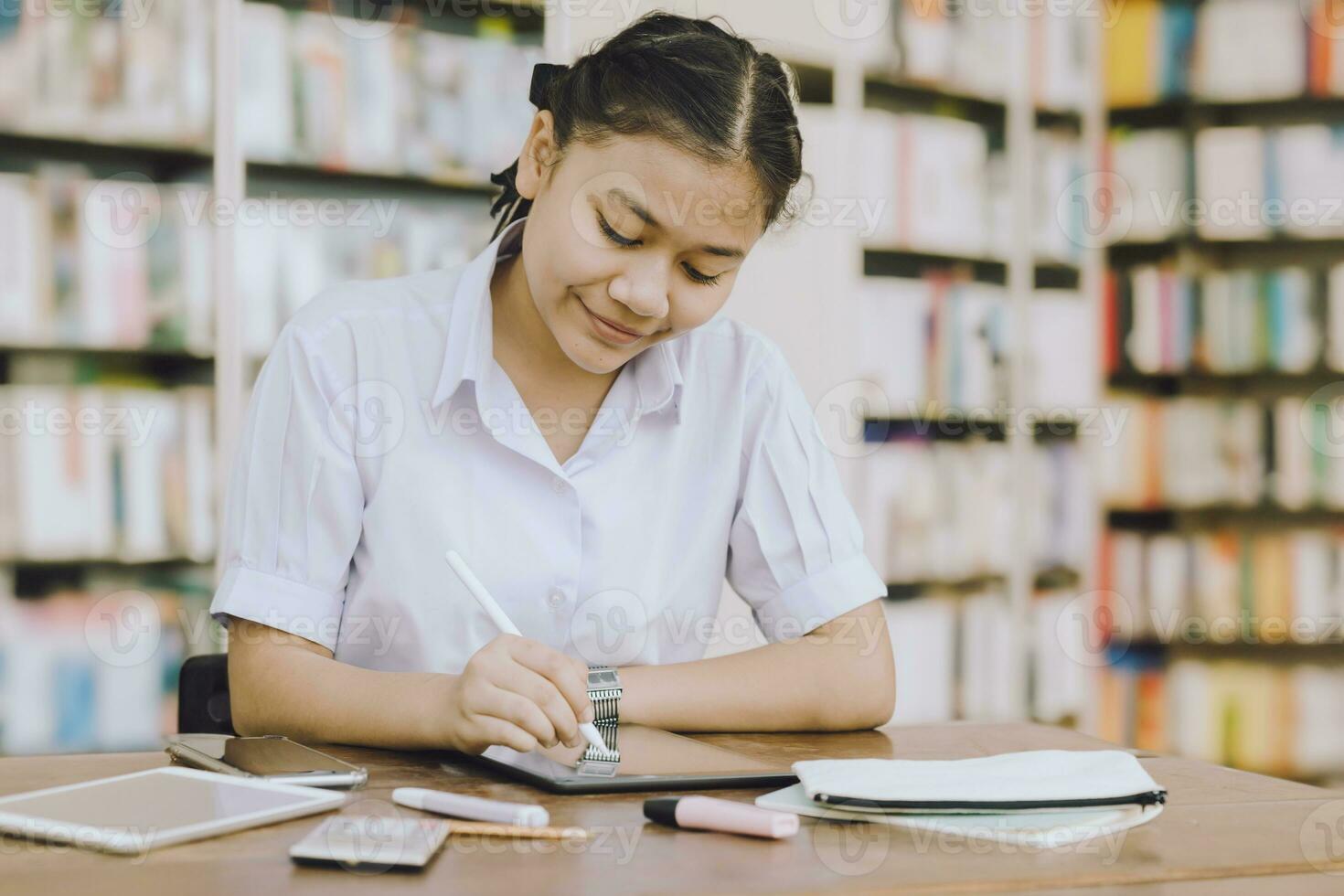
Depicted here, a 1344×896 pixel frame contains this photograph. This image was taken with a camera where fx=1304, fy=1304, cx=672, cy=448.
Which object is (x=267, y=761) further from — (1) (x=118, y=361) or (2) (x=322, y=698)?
(1) (x=118, y=361)

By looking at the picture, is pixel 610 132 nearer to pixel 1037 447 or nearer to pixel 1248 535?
pixel 1037 447

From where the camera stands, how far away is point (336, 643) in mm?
1238

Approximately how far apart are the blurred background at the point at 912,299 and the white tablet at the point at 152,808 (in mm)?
1381

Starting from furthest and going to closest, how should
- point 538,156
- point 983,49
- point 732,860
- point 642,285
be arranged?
point 983,49 → point 538,156 → point 642,285 → point 732,860

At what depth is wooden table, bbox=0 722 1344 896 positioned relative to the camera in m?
0.64

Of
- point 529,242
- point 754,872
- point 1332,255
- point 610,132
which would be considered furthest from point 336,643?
point 1332,255

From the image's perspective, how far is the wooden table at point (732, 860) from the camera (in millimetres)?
641

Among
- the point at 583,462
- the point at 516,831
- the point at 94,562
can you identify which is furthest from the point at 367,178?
the point at 516,831

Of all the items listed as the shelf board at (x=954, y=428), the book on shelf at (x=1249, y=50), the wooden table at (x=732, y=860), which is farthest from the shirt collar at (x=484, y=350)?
the book on shelf at (x=1249, y=50)

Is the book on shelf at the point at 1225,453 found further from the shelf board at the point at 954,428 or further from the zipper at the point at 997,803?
the zipper at the point at 997,803

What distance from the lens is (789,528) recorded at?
133cm

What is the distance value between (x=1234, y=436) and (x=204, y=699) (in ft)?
8.24

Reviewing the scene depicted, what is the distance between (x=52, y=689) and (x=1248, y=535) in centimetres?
257

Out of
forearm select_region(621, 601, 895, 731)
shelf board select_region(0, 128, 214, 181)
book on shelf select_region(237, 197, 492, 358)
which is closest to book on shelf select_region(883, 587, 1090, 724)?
book on shelf select_region(237, 197, 492, 358)
